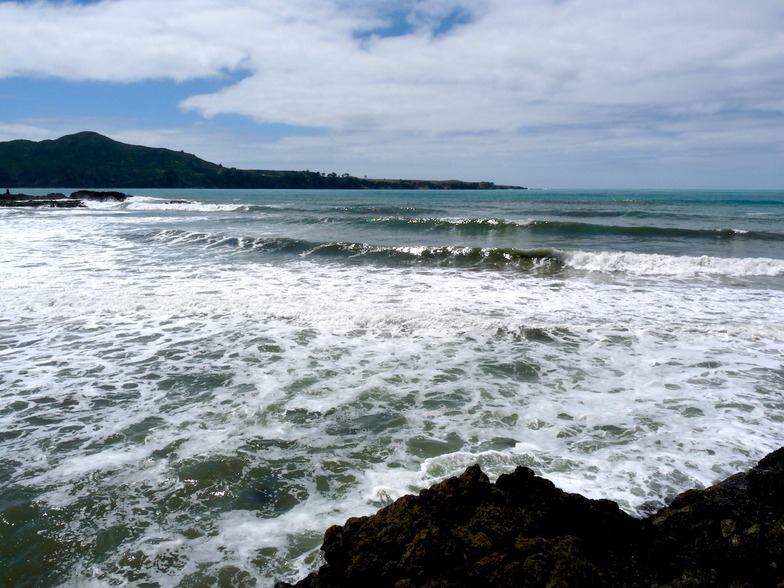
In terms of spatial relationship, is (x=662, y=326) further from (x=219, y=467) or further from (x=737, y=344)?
(x=219, y=467)

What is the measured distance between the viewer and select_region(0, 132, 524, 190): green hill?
468 feet

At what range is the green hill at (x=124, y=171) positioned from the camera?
468ft

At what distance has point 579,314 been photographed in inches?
395

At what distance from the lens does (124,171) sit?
15250 centimetres

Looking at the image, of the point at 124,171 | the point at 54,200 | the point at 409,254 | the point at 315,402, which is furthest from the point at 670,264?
the point at 124,171

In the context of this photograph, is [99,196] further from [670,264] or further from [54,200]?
[670,264]

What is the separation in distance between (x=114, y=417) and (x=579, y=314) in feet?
26.4

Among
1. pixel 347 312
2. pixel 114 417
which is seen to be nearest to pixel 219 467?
pixel 114 417

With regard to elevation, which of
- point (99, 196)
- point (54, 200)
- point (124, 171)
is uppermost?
point (124, 171)

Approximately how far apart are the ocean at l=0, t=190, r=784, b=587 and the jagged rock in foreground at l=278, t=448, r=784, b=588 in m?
0.60

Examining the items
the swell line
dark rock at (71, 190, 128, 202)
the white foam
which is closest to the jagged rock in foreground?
the swell line

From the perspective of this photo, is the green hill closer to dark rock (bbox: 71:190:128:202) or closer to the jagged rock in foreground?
dark rock (bbox: 71:190:128:202)

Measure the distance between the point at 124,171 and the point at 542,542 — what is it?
569ft

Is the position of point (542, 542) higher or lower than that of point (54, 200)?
lower
